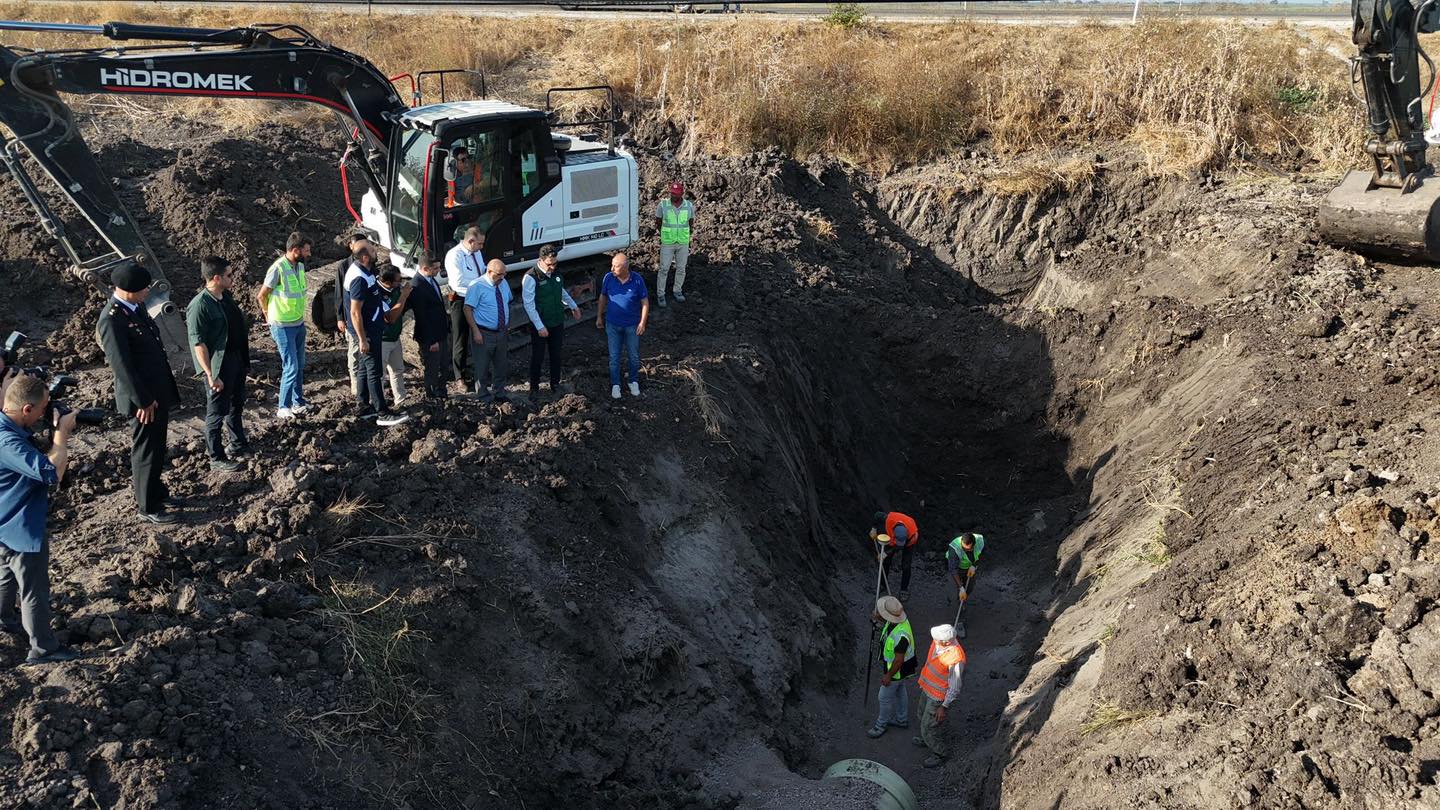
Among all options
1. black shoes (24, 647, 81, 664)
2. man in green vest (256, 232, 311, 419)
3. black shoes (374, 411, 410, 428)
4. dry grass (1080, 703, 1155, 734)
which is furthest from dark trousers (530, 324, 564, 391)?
dry grass (1080, 703, 1155, 734)

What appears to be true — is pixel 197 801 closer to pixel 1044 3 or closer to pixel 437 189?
pixel 437 189

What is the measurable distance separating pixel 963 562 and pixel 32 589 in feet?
29.1

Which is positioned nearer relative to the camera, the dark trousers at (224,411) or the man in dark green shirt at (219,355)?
the man in dark green shirt at (219,355)

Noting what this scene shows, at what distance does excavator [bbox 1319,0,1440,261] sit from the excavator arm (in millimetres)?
11018

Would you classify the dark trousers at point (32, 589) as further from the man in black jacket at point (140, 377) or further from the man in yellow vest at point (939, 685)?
the man in yellow vest at point (939, 685)

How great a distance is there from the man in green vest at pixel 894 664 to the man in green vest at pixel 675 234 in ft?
17.6

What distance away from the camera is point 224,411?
31.4 ft

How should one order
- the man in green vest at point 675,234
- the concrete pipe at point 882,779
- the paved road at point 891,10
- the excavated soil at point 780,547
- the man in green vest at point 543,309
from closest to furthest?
the excavated soil at point 780,547, the concrete pipe at point 882,779, the man in green vest at point 543,309, the man in green vest at point 675,234, the paved road at point 891,10

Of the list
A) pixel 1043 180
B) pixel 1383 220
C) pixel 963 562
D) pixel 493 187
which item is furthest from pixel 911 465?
pixel 493 187

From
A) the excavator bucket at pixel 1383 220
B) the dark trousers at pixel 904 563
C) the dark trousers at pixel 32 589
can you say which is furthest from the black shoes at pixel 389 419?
the excavator bucket at pixel 1383 220

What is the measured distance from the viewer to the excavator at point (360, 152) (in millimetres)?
10289

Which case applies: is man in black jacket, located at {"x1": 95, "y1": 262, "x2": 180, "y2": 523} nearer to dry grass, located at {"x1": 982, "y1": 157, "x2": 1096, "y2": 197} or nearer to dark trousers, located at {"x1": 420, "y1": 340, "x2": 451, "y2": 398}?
dark trousers, located at {"x1": 420, "y1": 340, "x2": 451, "y2": 398}

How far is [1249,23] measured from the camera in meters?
22.2

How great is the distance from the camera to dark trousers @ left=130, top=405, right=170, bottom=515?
8586 millimetres
